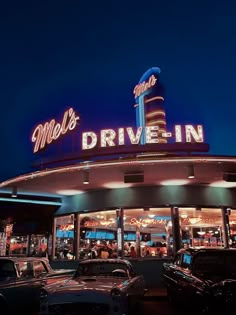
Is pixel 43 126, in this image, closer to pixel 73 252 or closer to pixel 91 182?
pixel 91 182

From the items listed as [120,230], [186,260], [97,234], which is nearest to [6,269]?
[186,260]

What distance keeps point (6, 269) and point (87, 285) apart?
277 cm

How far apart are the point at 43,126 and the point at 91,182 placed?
19.6 ft

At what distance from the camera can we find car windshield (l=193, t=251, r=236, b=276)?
8527mm

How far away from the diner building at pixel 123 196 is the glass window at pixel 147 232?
5 centimetres

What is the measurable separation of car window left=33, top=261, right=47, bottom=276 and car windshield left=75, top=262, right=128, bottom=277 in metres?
1.35

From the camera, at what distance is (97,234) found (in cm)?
1909

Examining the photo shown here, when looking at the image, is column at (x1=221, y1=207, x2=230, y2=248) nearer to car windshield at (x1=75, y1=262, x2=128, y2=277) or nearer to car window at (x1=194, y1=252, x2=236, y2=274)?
car window at (x1=194, y1=252, x2=236, y2=274)

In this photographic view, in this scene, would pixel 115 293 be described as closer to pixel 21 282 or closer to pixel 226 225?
pixel 21 282

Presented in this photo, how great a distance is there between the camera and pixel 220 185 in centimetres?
1756

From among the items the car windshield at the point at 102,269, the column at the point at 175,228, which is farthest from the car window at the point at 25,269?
the column at the point at 175,228

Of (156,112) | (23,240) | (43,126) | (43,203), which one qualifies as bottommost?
(23,240)

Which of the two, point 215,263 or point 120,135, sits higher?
point 120,135

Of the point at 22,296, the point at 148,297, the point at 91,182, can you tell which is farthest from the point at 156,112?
the point at 22,296
